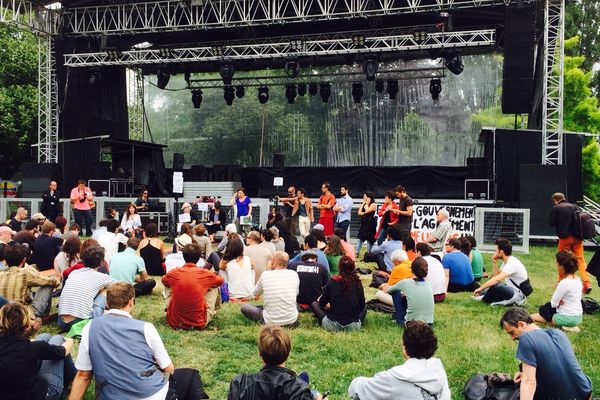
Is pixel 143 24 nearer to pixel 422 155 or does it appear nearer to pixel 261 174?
pixel 261 174

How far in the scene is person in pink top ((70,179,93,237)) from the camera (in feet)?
48.2

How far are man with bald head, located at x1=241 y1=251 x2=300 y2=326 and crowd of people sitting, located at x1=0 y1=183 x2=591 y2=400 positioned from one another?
0.01m

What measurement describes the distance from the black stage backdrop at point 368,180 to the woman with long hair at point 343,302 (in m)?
15.4

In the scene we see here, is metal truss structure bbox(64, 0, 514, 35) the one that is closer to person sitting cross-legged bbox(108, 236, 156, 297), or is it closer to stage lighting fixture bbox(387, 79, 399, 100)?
stage lighting fixture bbox(387, 79, 399, 100)

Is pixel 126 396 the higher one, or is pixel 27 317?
pixel 27 317

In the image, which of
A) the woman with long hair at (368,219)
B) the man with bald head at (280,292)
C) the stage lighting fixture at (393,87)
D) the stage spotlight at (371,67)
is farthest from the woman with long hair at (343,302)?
the stage lighting fixture at (393,87)

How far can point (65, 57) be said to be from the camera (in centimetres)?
1902

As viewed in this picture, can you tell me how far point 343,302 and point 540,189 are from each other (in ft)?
33.2

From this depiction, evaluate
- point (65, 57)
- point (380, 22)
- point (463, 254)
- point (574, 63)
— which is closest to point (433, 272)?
point (463, 254)

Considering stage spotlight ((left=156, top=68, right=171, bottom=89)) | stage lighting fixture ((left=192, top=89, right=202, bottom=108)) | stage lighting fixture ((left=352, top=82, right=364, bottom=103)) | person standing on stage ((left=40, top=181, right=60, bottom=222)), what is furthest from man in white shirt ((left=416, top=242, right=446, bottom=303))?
stage lighting fixture ((left=192, top=89, right=202, bottom=108))

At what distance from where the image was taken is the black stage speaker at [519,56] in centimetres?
1472

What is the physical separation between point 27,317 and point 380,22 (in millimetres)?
16883

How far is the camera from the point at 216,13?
17.8 meters

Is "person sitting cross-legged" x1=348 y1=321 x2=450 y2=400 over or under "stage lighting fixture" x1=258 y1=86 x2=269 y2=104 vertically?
under
